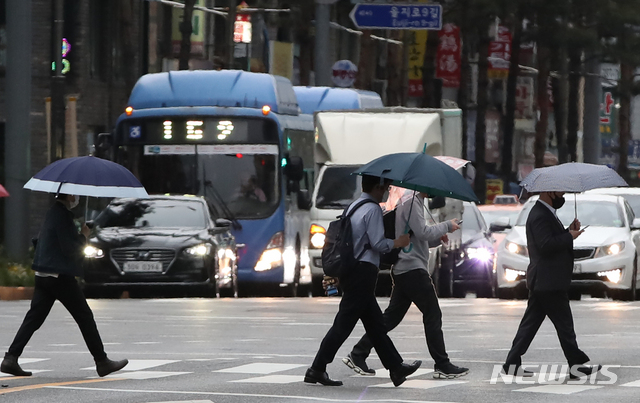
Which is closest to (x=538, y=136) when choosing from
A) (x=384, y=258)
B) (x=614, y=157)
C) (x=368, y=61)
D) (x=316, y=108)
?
(x=368, y=61)

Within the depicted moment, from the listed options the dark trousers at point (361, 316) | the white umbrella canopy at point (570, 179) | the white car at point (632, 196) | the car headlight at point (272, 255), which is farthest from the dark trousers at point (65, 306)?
the white car at point (632, 196)

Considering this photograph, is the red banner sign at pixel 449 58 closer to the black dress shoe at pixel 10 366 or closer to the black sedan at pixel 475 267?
the black sedan at pixel 475 267

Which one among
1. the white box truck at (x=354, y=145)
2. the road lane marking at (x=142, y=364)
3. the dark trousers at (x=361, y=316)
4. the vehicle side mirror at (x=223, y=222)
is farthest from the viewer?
the white box truck at (x=354, y=145)

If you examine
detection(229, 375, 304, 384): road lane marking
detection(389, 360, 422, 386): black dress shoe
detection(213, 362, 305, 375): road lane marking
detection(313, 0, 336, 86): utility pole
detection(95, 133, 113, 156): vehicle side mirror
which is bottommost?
detection(213, 362, 305, 375): road lane marking

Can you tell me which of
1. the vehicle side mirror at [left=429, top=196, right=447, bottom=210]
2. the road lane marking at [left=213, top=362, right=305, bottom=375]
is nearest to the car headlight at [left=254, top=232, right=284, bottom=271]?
the vehicle side mirror at [left=429, top=196, right=447, bottom=210]

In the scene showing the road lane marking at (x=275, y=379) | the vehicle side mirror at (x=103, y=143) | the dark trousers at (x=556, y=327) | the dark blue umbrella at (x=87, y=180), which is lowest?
the road lane marking at (x=275, y=379)

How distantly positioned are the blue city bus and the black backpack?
1445 cm

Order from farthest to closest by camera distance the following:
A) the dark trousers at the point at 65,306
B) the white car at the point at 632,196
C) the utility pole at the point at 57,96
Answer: the utility pole at the point at 57,96 → the white car at the point at 632,196 → the dark trousers at the point at 65,306

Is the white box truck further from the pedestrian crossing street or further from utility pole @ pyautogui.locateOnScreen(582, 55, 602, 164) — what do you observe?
utility pole @ pyautogui.locateOnScreen(582, 55, 602, 164)

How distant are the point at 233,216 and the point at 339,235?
1474cm

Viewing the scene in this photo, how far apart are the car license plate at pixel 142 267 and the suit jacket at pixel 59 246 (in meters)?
11.2

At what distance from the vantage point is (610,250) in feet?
80.7

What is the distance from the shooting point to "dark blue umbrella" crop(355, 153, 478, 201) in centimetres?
1245

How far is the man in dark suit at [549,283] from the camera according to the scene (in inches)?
508
